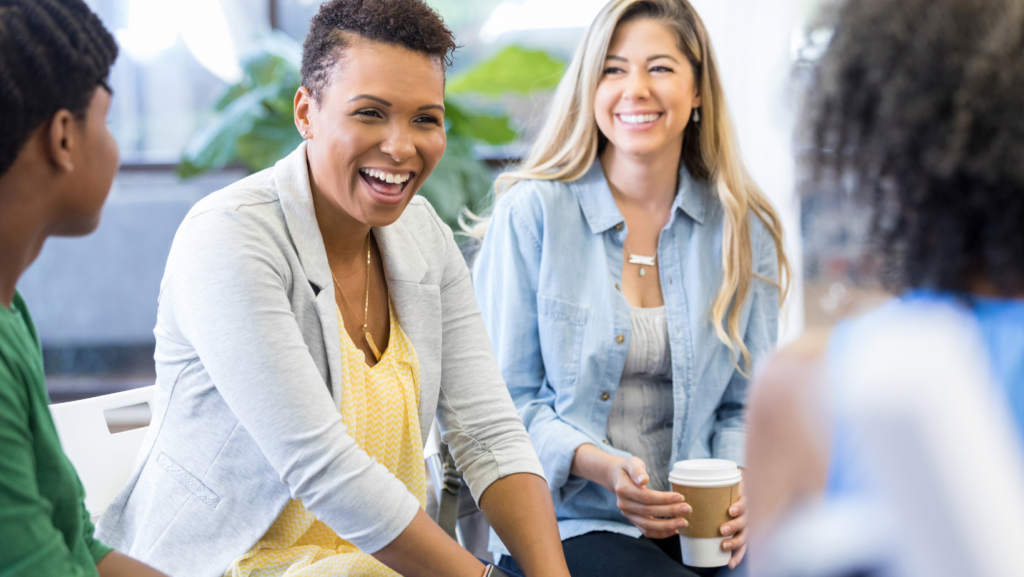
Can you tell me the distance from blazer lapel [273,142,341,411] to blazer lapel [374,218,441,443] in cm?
14

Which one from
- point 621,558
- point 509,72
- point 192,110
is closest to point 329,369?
point 621,558

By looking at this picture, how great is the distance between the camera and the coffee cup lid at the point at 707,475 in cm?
125

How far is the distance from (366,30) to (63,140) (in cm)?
49

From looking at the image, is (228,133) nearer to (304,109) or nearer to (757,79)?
(304,109)

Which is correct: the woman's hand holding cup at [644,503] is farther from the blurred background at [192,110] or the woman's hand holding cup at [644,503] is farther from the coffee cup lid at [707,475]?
the blurred background at [192,110]

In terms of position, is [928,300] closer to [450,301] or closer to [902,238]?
[902,238]

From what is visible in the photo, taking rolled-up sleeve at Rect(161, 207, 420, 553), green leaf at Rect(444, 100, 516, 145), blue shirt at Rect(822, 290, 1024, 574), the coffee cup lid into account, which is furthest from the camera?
green leaf at Rect(444, 100, 516, 145)

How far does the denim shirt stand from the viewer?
5.08 feet

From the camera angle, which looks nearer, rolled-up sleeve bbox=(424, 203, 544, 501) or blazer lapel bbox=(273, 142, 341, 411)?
blazer lapel bbox=(273, 142, 341, 411)

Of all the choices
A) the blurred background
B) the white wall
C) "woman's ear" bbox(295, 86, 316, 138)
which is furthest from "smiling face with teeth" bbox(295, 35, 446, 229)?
the white wall

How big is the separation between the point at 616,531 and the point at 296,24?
9.36 feet

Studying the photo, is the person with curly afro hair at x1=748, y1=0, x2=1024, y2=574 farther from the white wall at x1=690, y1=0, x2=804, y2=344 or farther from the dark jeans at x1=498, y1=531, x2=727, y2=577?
the white wall at x1=690, y1=0, x2=804, y2=344

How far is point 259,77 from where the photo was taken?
2887mm

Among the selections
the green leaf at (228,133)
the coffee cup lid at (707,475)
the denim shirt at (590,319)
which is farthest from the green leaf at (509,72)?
the coffee cup lid at (707,475)
